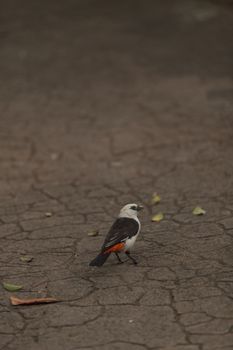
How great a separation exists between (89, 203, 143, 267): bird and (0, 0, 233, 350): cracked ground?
7.3 inches

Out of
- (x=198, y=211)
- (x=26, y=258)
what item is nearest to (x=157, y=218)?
(x=198, y=211)

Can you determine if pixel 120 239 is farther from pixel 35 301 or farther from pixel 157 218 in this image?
pixel 157 218

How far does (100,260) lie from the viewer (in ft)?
21.9

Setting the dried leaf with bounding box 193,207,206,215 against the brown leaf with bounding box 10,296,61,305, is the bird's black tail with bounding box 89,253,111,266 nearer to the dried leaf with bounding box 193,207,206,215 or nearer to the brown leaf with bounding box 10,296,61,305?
the brown leaf with bounding box 10,296,61,305

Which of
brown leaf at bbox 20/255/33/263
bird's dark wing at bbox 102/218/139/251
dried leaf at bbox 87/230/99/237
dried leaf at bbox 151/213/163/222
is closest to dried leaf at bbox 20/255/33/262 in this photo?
brown leaf at bbox 20/255/33/263

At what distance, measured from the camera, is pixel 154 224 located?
26.3 feet

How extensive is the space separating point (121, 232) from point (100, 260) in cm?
34

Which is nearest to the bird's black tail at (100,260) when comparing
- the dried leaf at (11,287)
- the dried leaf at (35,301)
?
the dried leaf at (35,301)

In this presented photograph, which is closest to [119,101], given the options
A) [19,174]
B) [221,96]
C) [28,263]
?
[221,96]

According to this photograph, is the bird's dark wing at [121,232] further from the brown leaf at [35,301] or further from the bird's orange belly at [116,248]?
the brown leaf at [35,301]

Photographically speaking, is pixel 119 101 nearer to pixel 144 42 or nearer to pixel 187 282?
pixel 144 42

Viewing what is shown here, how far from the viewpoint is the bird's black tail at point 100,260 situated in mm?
6660

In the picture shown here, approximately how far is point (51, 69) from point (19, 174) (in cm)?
409

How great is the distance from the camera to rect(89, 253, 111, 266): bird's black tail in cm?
666
